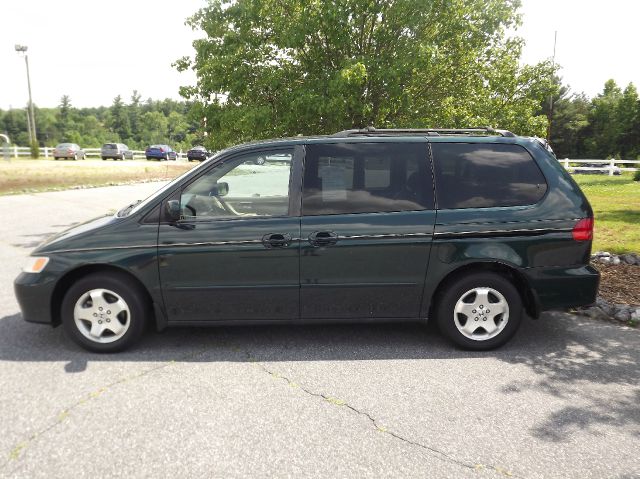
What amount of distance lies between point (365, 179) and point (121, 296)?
2.23 meters

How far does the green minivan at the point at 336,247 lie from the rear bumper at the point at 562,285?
0.01 m

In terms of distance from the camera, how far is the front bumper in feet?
13.1

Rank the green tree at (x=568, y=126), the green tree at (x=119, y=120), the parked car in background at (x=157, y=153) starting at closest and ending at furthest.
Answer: the parked car in background at (x=157, y=153), the green tree at (x=568, y=126), the green tree at (x=119, y=120)

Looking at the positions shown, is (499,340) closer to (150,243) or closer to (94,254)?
(150,243)

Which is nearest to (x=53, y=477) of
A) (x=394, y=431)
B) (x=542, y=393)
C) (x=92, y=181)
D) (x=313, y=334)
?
(x=394, y=431)

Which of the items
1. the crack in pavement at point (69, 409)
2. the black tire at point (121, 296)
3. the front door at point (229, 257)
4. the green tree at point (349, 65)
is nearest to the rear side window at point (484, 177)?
the front door at point (229, 257)

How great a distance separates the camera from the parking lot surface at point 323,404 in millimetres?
Answer: 2641

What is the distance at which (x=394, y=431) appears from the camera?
294cm

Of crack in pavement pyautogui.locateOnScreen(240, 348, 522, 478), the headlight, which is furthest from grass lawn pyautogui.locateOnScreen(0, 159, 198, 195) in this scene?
crack in pavement pyautogui.locateOnScreen(240, 348, 522, 478)

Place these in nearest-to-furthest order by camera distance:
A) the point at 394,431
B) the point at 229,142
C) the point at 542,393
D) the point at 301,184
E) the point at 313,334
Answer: the point at 394,431 < the point at 542,393 < the point at 301,184 < the point at 313,334 < the point at 229,142

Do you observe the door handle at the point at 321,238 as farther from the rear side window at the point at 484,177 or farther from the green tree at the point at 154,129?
the green tree at the point at 154,129

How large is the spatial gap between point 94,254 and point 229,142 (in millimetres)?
5090

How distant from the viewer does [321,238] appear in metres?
3.97

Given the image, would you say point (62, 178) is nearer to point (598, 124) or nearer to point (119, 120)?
point (598, 124)
